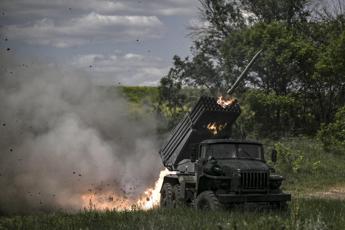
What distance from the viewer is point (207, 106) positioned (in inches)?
755

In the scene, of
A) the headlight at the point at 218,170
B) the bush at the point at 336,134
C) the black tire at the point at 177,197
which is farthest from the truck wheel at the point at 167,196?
the bush at the point at 336,134

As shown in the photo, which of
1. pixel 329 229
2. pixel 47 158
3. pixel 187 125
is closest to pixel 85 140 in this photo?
pixel 47 158

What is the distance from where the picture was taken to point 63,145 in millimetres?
24438

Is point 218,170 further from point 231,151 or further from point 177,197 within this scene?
point 177,197

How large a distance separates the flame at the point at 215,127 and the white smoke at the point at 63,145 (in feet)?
18.3

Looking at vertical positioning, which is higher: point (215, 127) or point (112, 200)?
point (215, 127)

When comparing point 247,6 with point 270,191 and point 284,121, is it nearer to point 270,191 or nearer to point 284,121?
point 284,121

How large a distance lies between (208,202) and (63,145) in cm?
1018

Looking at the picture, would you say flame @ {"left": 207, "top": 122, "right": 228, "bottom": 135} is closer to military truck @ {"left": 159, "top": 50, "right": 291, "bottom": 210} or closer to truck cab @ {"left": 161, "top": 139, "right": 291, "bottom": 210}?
military truck @ {"left": 159, "top": 50, "right": 291, "bottom": 210}

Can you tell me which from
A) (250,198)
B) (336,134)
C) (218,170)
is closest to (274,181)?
(250,198)

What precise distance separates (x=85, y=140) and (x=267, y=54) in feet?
54.4

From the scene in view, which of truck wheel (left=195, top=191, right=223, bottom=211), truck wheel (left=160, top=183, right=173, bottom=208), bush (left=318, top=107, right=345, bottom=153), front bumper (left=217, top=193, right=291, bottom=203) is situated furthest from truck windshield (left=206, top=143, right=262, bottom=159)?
bush (left=318, top=107, right=345, bottom=153)

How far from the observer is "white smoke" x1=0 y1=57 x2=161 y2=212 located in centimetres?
2352

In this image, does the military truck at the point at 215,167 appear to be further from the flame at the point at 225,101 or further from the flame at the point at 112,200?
the flame at the point at 112,200
